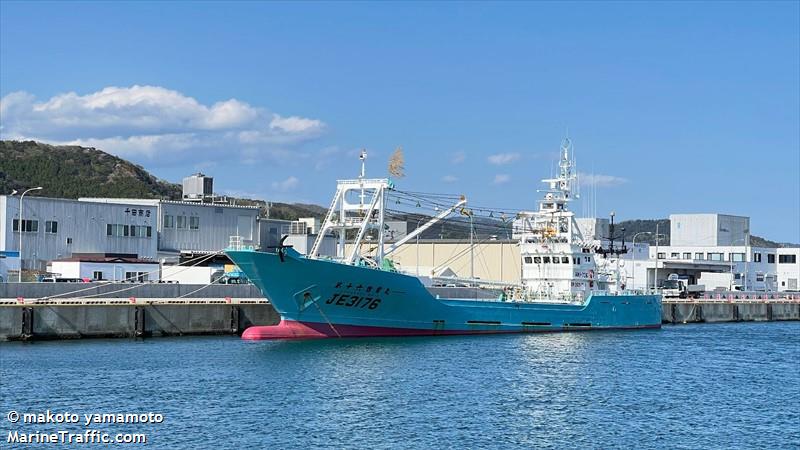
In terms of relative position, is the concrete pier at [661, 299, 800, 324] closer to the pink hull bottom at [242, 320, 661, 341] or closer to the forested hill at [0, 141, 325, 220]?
the pink hull bottom at [242, 320, 661, 341]

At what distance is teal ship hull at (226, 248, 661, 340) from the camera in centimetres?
5838

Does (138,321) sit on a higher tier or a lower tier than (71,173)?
lower

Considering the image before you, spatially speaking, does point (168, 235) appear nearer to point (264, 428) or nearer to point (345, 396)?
point (345, 396)

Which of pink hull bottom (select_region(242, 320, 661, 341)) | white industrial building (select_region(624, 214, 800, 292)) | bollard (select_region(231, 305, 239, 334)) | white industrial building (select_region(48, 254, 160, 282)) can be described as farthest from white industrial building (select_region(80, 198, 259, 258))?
white industrial building (select_region(624, 214, 800, 292))

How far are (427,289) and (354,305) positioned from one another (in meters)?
9.56

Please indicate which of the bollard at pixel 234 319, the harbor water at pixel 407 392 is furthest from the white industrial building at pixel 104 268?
the harbor water at pixel 407 392

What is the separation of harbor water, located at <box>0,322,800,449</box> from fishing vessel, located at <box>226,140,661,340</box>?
1.97m

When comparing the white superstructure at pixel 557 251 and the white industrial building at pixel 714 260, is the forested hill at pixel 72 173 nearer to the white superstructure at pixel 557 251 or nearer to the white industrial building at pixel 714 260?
the white industrial building at pixel 714 260

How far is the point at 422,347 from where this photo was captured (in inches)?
2266

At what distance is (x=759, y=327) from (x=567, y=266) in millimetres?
26761

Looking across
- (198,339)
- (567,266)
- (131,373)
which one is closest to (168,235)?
(198,339)

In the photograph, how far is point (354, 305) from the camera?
2388 inches

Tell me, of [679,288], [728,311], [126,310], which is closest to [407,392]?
[126,310]

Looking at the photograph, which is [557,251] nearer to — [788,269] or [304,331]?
A: [304,331]
